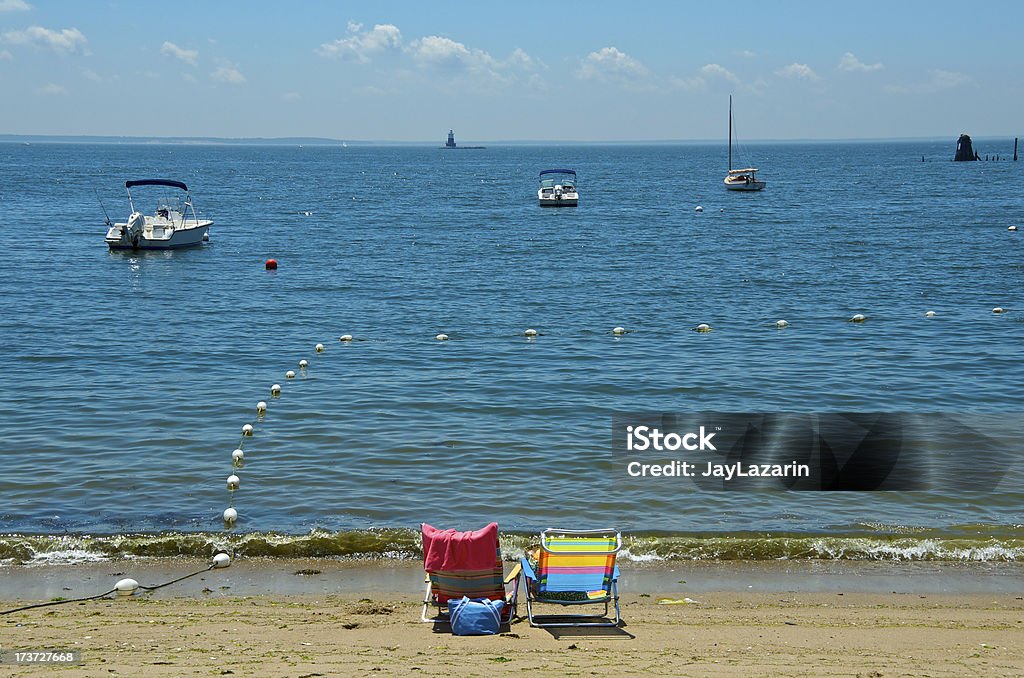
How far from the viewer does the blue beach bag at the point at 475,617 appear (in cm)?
1076

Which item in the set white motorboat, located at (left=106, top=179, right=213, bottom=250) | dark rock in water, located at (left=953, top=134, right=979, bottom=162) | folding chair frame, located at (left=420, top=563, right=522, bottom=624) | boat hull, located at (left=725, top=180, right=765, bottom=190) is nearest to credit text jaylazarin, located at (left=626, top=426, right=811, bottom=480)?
folding chair frame, located at (left=420, top=563, right=522, bottom=624)

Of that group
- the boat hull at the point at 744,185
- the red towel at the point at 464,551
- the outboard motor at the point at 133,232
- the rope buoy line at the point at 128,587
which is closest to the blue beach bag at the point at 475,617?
the red towel at the point at 464,551

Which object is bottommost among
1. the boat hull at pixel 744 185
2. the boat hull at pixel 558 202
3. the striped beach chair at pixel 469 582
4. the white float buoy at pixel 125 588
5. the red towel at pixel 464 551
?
the white float buoy at pixel 125 588

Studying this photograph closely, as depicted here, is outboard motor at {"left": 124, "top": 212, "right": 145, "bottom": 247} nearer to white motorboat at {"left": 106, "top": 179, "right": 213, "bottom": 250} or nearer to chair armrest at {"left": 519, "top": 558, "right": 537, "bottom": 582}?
white motorboat at {"left": 106, "top": 179, "right": 213, "bottom": 250}

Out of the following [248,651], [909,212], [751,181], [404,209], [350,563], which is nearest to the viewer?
[248,651]

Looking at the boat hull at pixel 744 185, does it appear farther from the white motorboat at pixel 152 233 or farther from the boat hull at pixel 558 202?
the white motorboat at pixel 152 233

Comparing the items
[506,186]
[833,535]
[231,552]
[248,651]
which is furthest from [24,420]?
[506,186]

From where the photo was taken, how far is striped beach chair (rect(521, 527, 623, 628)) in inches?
445

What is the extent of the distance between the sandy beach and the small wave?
1.25 ft

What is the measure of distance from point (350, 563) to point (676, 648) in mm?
5422

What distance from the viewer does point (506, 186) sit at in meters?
118

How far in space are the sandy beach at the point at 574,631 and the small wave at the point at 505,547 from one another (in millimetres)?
381

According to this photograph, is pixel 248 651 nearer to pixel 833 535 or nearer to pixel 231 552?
pixel 231 552

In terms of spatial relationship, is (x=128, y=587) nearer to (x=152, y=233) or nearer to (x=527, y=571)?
(x=527, y=571)
